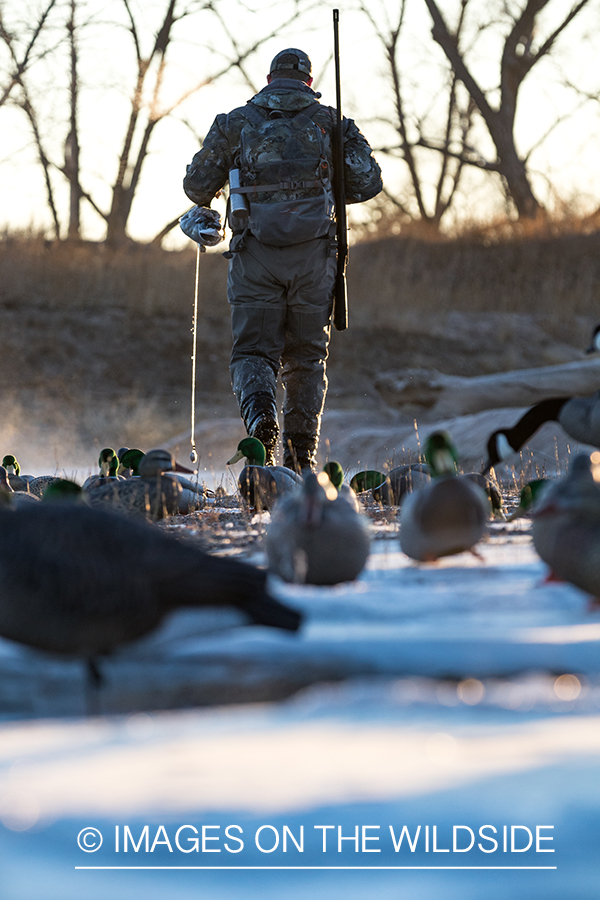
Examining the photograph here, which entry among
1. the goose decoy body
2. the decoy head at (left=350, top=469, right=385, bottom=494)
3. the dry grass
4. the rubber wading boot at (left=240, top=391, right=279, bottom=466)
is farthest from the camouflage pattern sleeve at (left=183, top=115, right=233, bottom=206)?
the dry grass

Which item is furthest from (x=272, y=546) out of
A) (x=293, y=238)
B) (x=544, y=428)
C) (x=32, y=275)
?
(x=32, y=275)

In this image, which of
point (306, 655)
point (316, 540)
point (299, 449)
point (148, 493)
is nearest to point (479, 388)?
point (299, 449)

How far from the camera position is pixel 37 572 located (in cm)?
203

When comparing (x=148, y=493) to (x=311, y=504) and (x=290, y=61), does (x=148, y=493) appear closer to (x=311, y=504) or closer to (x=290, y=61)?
(x=311, y=504)

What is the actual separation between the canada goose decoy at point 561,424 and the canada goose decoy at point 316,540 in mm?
730

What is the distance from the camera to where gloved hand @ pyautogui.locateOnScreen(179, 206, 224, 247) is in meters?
6.22

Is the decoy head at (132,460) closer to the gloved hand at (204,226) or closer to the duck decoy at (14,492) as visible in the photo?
the duck decoy at (14,492)

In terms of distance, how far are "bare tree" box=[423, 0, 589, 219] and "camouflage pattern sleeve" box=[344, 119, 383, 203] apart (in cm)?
1770

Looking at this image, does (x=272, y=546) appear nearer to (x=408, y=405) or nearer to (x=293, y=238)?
(x=293, y=238)

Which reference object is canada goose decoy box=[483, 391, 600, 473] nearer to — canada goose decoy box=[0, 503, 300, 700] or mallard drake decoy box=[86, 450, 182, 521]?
canada goose decoy box=[0, 503, 300, 700]

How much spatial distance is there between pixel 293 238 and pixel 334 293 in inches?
28.6

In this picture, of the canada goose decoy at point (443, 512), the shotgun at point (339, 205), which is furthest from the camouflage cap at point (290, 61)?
the canada goose decoy at point (443, 512)

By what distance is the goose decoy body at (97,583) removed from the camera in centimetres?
202

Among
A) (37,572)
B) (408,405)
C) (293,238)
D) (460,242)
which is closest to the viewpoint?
(37,572)
